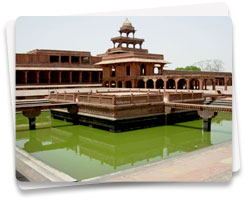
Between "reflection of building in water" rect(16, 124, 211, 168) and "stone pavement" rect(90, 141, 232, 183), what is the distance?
316 centimetres

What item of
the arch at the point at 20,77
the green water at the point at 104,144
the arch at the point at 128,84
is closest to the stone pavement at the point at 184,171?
the green water at the point at 104,144

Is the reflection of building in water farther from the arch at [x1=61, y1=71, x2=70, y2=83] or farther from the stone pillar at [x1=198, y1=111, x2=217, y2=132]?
the arch at [x1=61, y1=71, x2=70, y2=83]

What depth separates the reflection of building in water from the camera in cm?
1174

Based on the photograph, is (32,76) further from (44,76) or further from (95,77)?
(95,77)

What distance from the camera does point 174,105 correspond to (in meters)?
16.3

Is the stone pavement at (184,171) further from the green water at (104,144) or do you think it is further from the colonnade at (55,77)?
the colonnade at (55,77)

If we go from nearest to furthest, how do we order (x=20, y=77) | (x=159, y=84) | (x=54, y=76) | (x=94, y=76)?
1. (x=20, y=77)
2. (x=159, y=84)
3. (x=54, y=76)
4. (x=94, y=76)

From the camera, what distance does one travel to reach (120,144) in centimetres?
1326

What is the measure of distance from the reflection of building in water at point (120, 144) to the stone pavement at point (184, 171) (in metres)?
3.16

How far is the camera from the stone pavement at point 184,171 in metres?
6.75

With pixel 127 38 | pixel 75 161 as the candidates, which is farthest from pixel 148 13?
pixel 127 38

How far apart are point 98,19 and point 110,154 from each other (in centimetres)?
619

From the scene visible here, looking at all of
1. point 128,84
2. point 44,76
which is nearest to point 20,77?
point 44,76

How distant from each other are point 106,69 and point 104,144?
23.8 m
